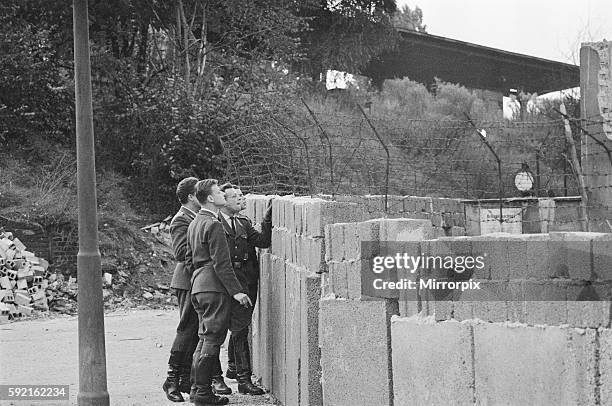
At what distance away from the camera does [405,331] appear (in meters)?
5.61

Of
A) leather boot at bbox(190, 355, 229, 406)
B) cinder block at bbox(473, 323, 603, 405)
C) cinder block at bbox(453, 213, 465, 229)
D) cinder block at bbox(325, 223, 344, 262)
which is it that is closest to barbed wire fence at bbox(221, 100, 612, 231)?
cinder block at bbox(453, 213, 465, 229)

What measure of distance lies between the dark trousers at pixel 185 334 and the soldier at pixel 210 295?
570mm

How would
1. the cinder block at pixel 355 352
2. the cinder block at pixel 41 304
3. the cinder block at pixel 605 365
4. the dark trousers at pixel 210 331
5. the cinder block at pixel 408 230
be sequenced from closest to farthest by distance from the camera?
the cinder block at pixel 605 365, the cinder block at pixel 408 230, the cinder block at pixel 355 352, the dark trousers at pixel 210 331, the cinder block at pixel 41 304

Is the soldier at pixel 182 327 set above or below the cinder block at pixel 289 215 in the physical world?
below

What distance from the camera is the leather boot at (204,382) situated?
825 cm

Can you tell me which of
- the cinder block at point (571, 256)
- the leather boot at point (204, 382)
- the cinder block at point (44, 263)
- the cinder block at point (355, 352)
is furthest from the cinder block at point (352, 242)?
the cinder block at point (44, 263)

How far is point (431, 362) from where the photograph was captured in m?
5.33

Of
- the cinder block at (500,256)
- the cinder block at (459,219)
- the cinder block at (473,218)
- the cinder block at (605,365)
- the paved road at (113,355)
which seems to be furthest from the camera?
the cinder block at (473,218)

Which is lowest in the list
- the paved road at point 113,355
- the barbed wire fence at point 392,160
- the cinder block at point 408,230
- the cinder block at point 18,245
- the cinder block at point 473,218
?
the paved road at point 113,355

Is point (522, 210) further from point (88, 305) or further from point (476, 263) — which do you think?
point (476, 263)

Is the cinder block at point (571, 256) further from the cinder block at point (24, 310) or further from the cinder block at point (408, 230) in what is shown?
the cinder block at point (24, 310)

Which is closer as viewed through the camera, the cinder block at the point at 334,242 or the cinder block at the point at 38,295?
the cinder block at the point at 334,242

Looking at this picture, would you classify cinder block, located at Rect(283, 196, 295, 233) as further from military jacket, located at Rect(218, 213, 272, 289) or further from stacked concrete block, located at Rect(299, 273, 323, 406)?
stacked concrete block, located at Rect(299, 273, 323, 406)

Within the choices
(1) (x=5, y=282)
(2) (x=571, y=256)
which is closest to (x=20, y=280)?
(1) (x=5, y=282)
